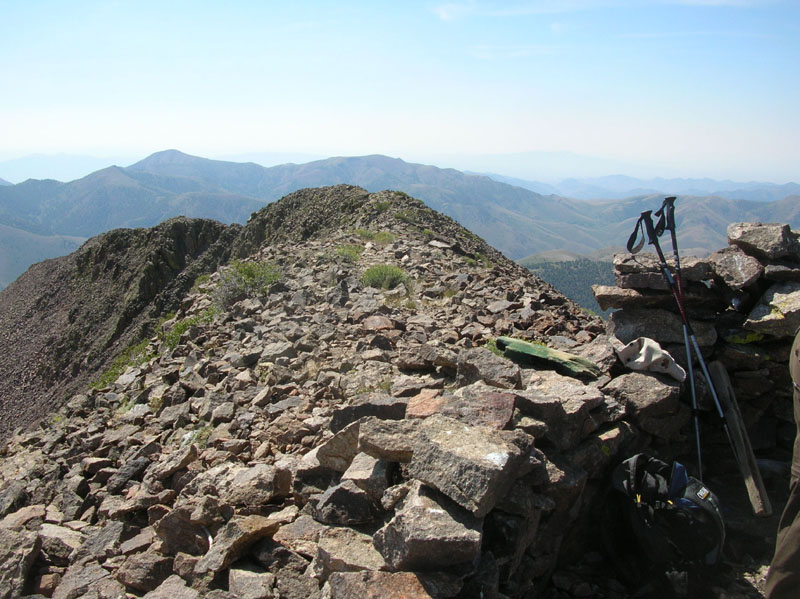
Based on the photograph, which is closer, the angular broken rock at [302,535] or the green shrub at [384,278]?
the angular broken rock at [302,535]

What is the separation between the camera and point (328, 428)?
19.2 ft

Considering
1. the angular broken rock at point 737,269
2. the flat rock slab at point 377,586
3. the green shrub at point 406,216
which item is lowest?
the flat rock slab at point 377,586

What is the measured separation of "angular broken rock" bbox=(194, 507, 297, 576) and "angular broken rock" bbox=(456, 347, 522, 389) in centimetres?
253

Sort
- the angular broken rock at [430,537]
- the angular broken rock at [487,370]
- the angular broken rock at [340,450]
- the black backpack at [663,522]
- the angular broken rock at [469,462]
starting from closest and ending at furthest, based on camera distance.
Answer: the angular broken rock at [430,537] < the angular broken rock at [469,462] < the black backpack at [663,522] < the angular broken rock at [340,450] < the angular broken rock at [487,370]

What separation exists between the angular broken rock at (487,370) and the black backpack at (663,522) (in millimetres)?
1341

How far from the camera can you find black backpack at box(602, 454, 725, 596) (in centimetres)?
450

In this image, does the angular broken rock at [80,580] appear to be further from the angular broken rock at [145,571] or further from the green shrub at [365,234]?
the green shrub at [365,234]

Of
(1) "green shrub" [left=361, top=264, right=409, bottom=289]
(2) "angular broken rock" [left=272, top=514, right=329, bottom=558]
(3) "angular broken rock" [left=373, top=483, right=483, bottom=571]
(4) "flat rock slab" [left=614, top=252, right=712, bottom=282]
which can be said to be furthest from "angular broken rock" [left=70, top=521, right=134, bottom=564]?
(1) "green shrub" [left=361, top=264, right=409, bottom=289]

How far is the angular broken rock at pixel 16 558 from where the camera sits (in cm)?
490

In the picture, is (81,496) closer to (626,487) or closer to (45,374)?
(626,487)

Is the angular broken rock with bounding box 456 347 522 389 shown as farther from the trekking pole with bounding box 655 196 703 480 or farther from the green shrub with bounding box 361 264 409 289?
the green shrub with bounding box 361 264 409 289

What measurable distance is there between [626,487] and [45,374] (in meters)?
39.0

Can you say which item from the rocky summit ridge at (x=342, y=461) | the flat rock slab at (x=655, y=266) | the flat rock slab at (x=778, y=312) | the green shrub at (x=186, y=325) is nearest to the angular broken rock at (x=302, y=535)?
the rocky summit ridge at (x=342, y=461)

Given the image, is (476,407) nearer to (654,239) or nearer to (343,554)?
(343,554)
